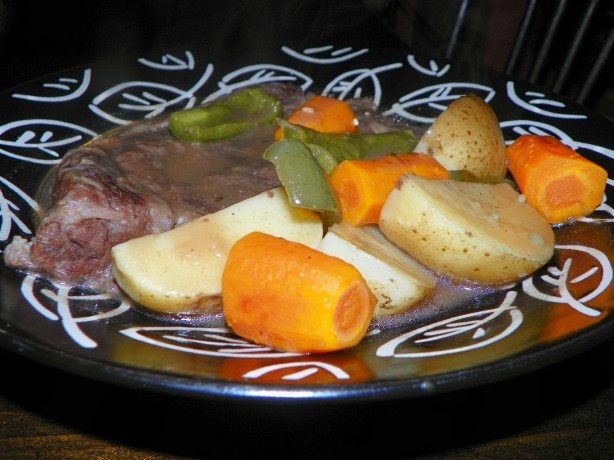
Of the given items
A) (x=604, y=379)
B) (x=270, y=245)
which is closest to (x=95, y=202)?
(x=270, y=245)

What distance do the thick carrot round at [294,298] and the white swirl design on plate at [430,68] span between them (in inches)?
73.5

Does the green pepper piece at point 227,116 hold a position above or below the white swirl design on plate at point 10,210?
above

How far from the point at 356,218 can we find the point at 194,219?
54 cm

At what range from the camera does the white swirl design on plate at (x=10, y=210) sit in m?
2.29

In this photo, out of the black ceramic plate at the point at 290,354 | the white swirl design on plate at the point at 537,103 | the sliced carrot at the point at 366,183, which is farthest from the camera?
the white swirl design on plate at the point at 537,103

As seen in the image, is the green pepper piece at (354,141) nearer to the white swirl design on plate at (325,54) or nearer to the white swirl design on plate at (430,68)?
the white swirl design on plate at (430,68)

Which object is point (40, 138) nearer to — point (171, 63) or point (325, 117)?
point (171, 63)

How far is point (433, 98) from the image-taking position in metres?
3.35

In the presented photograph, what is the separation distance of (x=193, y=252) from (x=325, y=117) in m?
1.04

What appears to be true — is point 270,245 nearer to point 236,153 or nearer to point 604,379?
point 236,153

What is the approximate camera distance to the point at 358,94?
344cm

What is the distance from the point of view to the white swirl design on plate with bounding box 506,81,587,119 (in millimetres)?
3064

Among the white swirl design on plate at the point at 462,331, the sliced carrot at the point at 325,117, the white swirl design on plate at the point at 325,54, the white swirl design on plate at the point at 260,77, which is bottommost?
the white swirl design on plate at the point at 462,331

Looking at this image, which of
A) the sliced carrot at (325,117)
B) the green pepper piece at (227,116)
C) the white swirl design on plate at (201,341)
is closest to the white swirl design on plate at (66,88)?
the green pepper piece at (227,116)
